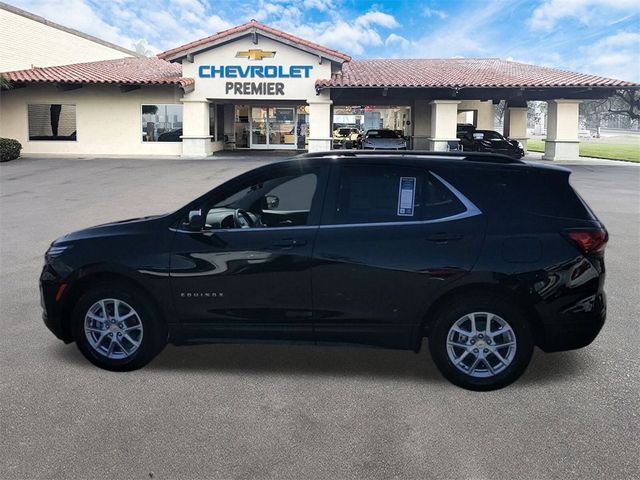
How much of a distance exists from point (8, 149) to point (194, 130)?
7975 millimetres

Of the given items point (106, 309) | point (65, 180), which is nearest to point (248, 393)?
point (106, 309)

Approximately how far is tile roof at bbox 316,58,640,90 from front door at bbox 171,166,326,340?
77.8ft

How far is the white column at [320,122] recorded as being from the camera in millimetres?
28625

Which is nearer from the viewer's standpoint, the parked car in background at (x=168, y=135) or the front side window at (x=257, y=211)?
the front side window at (x=257, y=211)

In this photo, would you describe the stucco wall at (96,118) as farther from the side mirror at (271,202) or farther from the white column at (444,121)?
the side mirror at (271,202)

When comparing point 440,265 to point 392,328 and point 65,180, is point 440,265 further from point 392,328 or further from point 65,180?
point 65,180

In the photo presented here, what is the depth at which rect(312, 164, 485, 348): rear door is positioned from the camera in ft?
14.4

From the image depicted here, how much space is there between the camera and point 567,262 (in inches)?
170

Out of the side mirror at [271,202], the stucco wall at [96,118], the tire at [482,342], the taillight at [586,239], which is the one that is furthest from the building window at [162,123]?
the taillight at [586,239]

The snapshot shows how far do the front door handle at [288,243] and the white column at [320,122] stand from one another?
2433 centimetres

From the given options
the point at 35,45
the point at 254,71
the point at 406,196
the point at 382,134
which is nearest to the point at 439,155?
the point at 406,196

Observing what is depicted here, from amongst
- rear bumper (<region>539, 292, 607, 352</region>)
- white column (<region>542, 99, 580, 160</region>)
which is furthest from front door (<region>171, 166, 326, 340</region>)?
white column (<region>542, 99, 580, 160</region>)

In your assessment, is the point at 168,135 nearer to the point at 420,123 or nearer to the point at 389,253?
the point at 420,123

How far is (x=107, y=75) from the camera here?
29.1 metres
